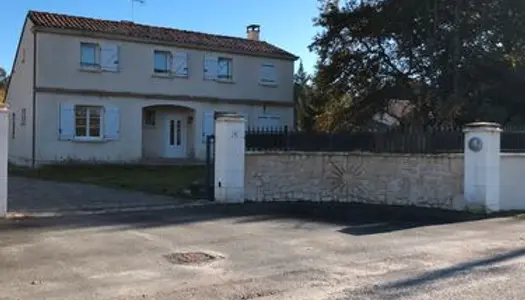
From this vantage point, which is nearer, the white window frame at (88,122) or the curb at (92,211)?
the curb at (92,211)

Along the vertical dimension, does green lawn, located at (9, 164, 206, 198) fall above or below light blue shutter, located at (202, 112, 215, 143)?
below

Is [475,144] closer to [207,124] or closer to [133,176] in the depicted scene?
[133,176]

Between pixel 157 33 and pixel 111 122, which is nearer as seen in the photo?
pixel 111 122

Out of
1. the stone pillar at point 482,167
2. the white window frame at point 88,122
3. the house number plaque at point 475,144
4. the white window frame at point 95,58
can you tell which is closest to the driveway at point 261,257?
the stone pillar at point 482,167

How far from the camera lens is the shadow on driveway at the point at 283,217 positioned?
36.7 ft

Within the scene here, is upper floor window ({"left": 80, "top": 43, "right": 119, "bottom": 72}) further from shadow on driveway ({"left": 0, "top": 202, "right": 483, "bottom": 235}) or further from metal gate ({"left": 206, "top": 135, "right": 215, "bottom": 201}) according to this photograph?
shadow on driveway ({"left": 0, "top": 202, "right": 483, "bottom": 235})

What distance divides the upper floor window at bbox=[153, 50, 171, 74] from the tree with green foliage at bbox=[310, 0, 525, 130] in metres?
7.21

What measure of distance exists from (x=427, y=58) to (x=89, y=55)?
14942mm

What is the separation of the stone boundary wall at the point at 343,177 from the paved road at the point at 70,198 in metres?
2.28

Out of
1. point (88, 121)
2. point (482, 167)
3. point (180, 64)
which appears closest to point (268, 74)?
point (180, 64)

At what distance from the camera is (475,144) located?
44.7 feet

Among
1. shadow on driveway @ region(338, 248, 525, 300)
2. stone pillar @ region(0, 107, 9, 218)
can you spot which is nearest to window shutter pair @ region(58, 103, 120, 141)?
stone pillar @ region(0, 107, 9, 218)

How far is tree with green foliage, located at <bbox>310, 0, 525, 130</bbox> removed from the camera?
24375 mm

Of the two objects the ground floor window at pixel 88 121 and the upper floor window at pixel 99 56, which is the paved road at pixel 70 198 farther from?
the upper floor window at pixel 99 56
